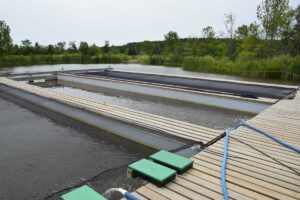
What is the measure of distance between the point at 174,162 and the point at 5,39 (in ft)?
90.5

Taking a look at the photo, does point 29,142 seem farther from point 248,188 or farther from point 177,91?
point 177,91

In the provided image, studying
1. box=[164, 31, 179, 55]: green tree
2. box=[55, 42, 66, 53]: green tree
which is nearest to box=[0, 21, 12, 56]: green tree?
box=[55, 42, 66, 53]: green tree

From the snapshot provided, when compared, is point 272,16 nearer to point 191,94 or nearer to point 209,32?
point 209,32

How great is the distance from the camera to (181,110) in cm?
542

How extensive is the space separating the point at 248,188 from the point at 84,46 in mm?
30471

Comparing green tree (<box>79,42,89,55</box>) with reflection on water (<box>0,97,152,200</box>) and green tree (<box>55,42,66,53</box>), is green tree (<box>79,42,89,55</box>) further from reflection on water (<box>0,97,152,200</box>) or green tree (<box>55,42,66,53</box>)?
reflection on water (<box>0,97,152,200</box>)

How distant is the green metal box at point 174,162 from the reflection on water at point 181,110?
2.44 metres

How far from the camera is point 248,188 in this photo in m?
1.64

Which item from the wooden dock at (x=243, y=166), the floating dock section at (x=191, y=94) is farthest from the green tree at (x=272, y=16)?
the wooden dock at (x=243, y=166)

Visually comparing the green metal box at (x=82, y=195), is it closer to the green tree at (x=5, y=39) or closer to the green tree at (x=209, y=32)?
the green tree at (x=209, y=32)

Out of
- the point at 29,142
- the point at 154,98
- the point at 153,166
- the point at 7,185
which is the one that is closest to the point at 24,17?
the point at 154,98

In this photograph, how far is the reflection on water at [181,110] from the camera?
180 inches

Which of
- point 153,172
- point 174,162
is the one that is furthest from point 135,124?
point 153,172

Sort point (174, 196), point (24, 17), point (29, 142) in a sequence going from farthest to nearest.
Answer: point (24, 17), point (29, 142), point (174, 196)
